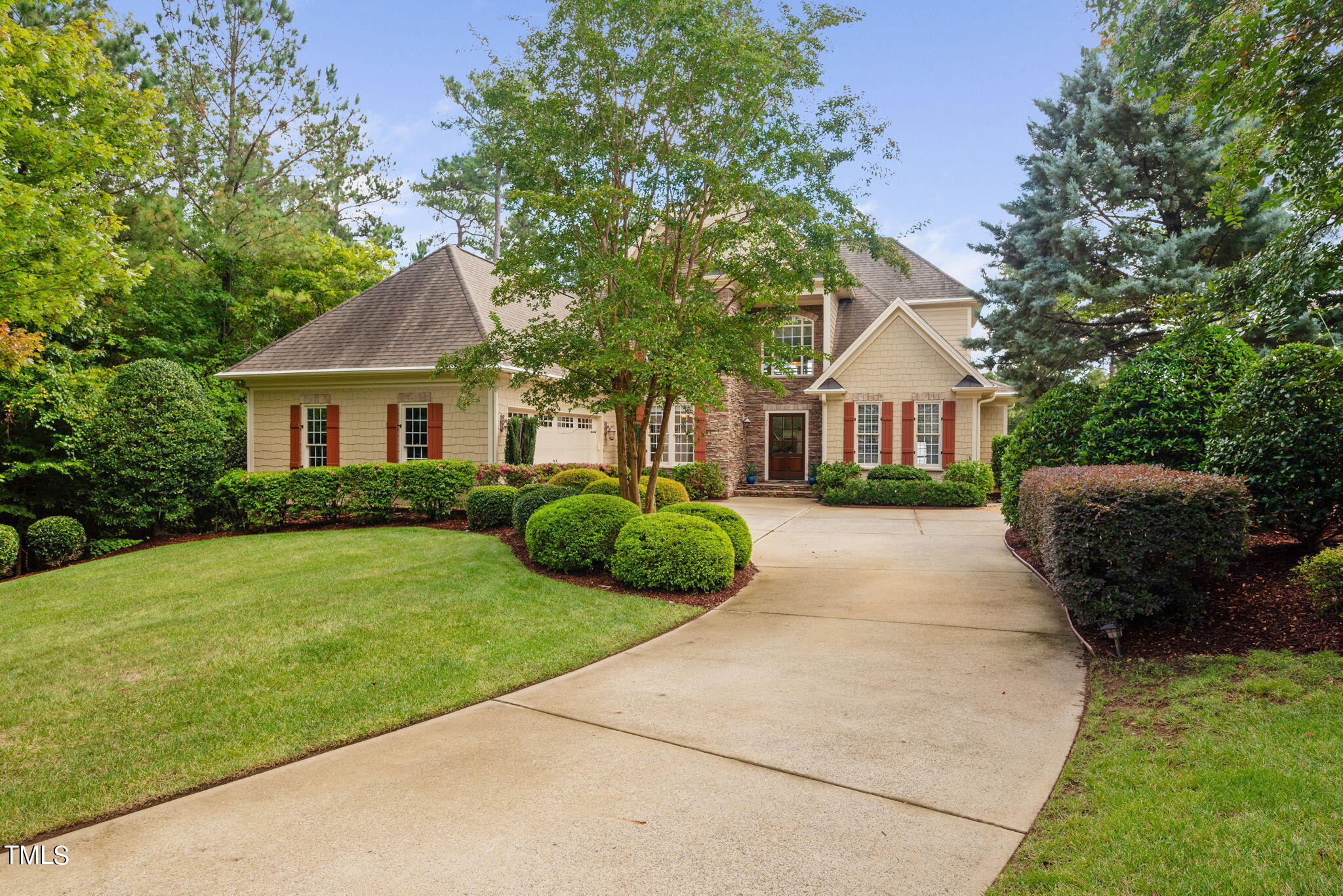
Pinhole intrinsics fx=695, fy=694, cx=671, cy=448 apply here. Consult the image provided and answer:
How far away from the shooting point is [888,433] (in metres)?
18.2

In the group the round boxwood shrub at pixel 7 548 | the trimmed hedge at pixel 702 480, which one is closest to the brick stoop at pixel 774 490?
the trimmed hedge at pixel 702 480

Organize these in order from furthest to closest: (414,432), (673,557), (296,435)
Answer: (296,435), (414,432), (673,557)

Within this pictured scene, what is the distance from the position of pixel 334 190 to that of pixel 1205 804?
2832 cm

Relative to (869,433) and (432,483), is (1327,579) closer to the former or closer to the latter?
(432,483)

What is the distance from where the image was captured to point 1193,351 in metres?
6.84

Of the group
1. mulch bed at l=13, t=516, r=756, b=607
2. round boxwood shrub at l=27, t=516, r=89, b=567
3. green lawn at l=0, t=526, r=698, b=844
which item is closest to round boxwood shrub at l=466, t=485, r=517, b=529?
A: mulch bed at l=13, t=516, r=756, b=607

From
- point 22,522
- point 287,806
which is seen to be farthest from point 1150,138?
point 22,522

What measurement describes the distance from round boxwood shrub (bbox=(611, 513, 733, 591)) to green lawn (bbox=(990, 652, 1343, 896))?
3.84 m

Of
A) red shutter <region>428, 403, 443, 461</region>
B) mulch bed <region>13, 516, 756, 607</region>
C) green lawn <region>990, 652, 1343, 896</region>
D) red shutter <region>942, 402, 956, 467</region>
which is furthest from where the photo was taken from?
red shutter <region>942, 402, 956, 467</region>

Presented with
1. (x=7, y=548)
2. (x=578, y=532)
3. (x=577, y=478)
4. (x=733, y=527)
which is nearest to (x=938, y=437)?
(x=577, y=478)

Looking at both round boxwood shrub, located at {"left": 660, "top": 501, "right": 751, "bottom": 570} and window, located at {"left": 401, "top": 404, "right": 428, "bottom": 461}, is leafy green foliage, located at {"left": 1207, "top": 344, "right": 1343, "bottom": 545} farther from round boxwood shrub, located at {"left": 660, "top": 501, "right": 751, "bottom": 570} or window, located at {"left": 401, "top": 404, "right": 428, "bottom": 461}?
window, located at {"left": 401, "top": 404, "right": 428, "bottom": 461}

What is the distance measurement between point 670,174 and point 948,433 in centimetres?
1169

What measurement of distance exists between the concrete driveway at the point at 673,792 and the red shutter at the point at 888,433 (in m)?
12.9

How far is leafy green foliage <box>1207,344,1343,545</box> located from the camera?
5289 millimetres
